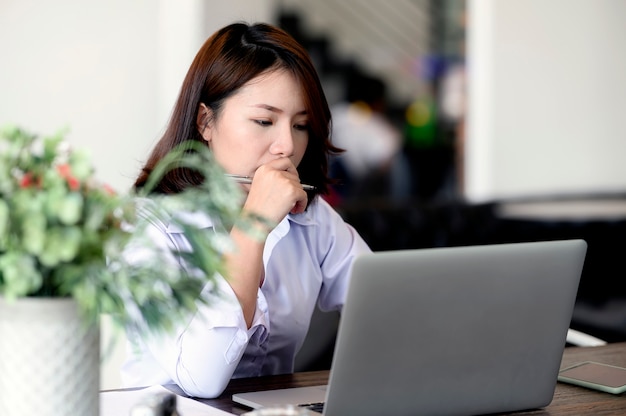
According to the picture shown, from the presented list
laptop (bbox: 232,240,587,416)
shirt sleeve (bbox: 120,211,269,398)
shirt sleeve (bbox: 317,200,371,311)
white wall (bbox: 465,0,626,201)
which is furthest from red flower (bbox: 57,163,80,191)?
white wall (bbox: 465,0,626,201)

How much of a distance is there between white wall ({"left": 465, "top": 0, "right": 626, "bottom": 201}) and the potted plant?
15.1 feet

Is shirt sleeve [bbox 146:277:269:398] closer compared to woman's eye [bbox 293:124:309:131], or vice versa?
shirt sleeve [bbox 146:277:269:398]

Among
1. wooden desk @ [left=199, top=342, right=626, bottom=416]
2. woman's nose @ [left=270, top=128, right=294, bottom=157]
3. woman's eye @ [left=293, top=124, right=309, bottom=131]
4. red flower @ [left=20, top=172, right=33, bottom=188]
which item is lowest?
wooden desk @ [left=199, top=342, right=626, bottom=416]

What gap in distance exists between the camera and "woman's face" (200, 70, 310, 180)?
1.84m

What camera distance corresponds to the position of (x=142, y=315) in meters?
0.92

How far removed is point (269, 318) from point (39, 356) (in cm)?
96

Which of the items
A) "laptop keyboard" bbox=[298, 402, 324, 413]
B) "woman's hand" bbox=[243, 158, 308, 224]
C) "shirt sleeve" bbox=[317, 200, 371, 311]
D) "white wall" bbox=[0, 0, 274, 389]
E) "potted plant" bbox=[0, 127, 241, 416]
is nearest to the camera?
"potted plant" bbox=[0, 127, 241, 416]

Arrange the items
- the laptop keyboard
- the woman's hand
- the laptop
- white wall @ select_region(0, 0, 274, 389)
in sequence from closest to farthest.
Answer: the laptop
the laptop keyboard
the woman's hand
white wall @ select_region(0, 0, 274, 389)

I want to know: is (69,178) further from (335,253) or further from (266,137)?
(335,253)

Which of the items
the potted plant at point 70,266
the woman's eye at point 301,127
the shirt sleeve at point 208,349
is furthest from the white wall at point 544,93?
the potted plant at point 70,266

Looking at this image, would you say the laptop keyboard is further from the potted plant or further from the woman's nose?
the woman's nose

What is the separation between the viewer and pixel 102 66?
3.68 metres

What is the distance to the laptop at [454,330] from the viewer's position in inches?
44.3

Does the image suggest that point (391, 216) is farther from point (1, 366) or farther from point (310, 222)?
point (1, 366)
